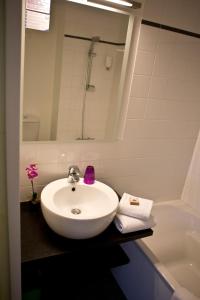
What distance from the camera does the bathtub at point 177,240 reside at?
178cm

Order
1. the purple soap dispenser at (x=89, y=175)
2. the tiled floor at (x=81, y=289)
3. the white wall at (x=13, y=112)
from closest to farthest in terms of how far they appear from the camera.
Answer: the white wall at (x=13, y=112) → the purple soap dispenser at (x=89, y=175) → the tiled floor at (x=81, y=289)

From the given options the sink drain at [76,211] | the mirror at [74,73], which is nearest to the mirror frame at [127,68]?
the mirror at [74,73]

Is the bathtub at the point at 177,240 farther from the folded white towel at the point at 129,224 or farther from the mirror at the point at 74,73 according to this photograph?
the mirror at the point at 74,73

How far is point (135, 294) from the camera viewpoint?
62.3 inches

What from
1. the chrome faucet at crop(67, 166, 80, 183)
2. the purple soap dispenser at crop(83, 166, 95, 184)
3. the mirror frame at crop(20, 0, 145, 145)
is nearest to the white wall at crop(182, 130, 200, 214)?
the mirror frame at crop(20, 0, 145, 145)

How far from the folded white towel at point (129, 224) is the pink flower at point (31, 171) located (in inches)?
20.8

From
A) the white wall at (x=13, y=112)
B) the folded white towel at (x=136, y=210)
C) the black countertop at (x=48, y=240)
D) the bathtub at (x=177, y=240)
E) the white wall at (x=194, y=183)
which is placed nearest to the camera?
the white wall at (x=13, y=112)

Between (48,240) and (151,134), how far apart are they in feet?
3.31

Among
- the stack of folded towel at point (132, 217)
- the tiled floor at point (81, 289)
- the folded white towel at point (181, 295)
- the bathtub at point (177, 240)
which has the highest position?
the stack of folded towel at point (132, 217)

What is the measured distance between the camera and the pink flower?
1.31m

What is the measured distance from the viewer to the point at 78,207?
140 centimetres

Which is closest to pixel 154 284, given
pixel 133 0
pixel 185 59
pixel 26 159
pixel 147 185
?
pixel 147 185

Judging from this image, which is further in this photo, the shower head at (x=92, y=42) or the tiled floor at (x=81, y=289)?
the tiled floor at (x=81, y=289)

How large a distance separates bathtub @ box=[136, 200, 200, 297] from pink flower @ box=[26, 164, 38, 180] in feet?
3.29
